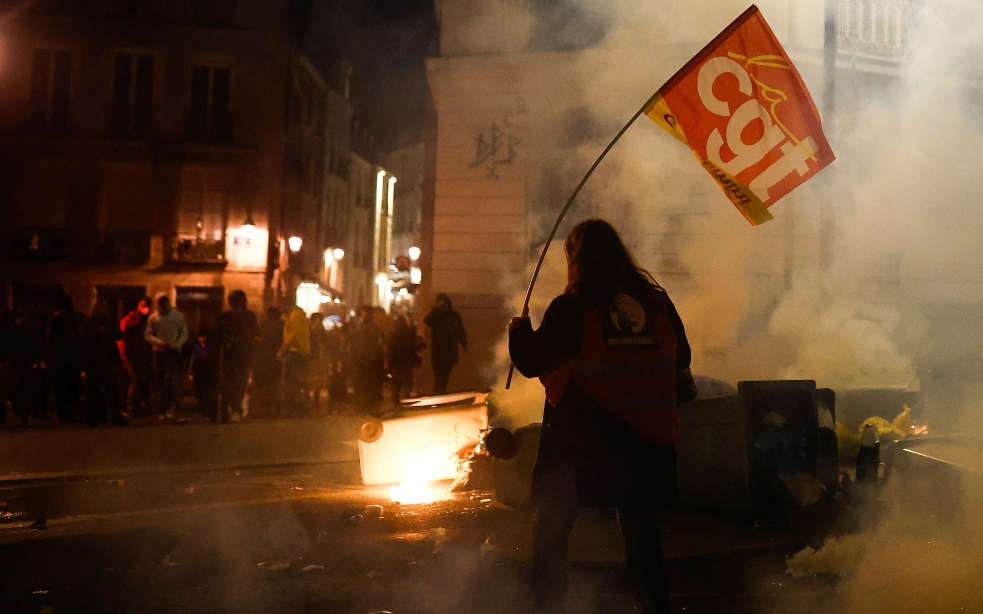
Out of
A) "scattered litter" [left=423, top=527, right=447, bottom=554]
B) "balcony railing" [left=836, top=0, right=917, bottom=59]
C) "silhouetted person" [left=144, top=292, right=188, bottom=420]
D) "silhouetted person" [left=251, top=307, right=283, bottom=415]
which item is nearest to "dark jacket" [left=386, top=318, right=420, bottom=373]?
"silhouetted person" [left=251, top=307, right=283, bottom=415]

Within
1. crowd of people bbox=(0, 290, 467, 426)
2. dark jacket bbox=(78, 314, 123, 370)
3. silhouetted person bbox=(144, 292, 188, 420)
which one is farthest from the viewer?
silhouetted person bbox=(144, 292, 188, 420)

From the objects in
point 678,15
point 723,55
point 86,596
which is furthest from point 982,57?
point 86,596

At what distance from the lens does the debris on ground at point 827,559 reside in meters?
4.06

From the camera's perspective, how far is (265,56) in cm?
2202

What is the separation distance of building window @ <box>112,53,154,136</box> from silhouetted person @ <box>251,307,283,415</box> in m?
12.6

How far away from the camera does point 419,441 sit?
6.42 metres

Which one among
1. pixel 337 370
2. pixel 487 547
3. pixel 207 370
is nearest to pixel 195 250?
pixel 337 370

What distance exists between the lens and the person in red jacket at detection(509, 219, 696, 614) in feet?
A: 9.27

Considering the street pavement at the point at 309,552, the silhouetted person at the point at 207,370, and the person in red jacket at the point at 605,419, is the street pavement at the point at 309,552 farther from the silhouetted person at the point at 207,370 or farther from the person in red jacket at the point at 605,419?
the silhouetted person at the point at 207,370

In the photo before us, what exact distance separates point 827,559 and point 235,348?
25.6 feet

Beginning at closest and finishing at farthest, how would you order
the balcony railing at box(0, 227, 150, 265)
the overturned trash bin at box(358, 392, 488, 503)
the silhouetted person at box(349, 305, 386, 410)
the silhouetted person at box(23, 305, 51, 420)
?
the overturned trash bin at box(358, 392, 488, 503) → the silhouetted person at box(23, 305, 51, 420) → the silhouetted person at box(349, 305, 386, 410) → the balcony railing at box(0, 227, 150, 265)

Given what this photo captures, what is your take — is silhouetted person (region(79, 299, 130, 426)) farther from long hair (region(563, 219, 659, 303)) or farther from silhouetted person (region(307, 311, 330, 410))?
→ long hair (region(563, 219, 659, 303))

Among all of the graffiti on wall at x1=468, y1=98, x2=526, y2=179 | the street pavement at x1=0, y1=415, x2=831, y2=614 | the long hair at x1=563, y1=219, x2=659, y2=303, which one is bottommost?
the street pavement at x1=0, y1=415, x2=831, y2=614

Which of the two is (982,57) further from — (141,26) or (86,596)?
(141,26)
